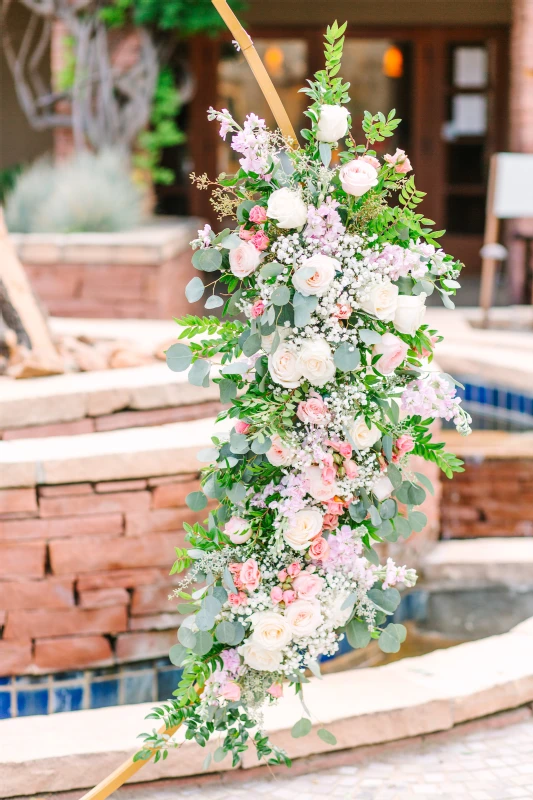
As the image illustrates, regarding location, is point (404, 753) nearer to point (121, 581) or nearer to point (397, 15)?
point (121, 581)

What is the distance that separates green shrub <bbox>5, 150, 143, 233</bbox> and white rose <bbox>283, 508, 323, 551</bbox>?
553cm

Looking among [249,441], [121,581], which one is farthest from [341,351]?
[121,581]

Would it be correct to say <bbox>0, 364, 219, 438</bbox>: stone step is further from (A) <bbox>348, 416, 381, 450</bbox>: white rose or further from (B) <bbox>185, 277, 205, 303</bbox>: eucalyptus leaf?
(A) <bbox>348, 416, 381, 450</bbox>: white rose

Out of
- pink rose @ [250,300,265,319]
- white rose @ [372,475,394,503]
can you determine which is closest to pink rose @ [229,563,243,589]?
white rose @ [372,475,394,503]

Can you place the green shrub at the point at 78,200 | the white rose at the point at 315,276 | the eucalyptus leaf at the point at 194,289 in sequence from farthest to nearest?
the green shrub at the point at 78,200 → the eucalyptus leaf at the point at 194,289 → the white rose at the point at 315,276

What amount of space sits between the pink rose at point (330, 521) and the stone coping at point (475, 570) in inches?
67.2

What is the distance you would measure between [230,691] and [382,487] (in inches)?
22.4

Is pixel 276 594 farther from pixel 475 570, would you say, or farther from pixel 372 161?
pixel 475 570

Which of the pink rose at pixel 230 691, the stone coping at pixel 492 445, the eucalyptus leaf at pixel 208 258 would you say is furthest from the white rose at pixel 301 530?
the stone coping at pixel 492 445

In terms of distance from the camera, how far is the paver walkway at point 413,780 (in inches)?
106

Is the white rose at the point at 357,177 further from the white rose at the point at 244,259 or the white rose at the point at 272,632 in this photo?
the white rose at the point at 272,632

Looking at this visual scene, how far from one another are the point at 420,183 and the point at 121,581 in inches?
311

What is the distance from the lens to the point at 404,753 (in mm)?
2934

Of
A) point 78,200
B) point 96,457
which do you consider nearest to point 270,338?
point 96,457
